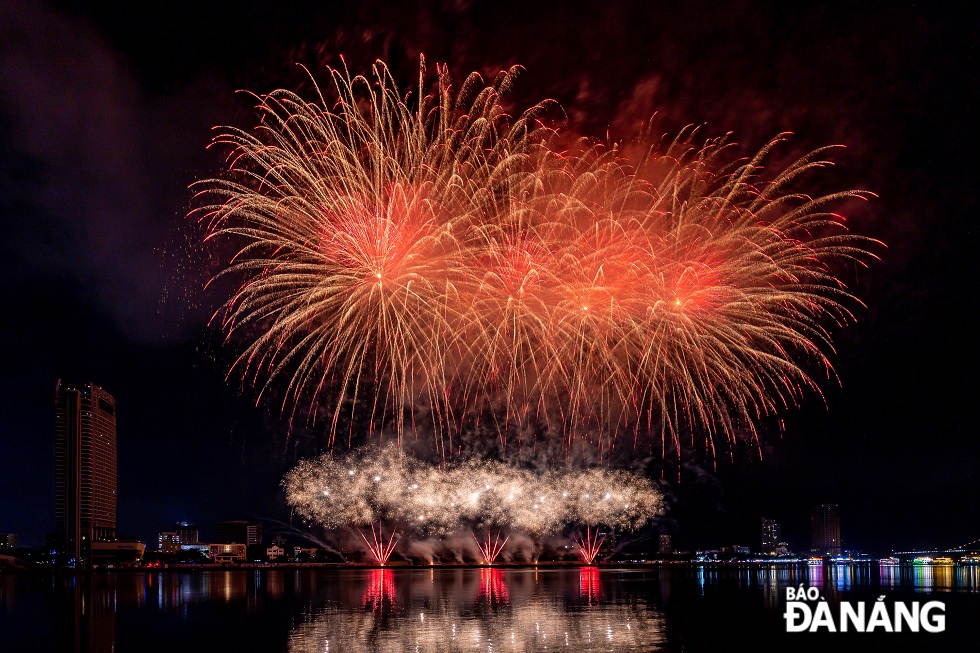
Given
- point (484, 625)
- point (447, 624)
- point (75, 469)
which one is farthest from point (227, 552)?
point (484, 625)

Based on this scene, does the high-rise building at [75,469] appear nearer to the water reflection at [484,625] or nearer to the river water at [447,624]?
the river water at [447,624]

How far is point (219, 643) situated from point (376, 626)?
21.0ft

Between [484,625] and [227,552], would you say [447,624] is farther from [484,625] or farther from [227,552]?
[227,552]

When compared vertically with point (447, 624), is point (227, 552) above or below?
below

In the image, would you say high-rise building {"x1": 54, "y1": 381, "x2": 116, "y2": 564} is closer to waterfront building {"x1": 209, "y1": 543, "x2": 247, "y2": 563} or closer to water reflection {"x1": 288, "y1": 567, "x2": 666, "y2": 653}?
waterfront building {"x1": 209, "y1": 543, "x2": 247, "y2": 563}

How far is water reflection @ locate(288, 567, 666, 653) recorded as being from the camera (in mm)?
28984

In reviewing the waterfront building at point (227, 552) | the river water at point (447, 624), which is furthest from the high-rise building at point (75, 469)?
the river water at point (447, 624)

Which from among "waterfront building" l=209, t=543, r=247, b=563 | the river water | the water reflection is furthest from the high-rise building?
the water reflection

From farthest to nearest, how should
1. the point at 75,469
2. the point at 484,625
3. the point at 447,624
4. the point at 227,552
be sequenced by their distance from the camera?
the point at 227,552 → the point at 75,469 → the point at 447,624 → the point at 484,625

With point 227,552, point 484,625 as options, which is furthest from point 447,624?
point 227,552

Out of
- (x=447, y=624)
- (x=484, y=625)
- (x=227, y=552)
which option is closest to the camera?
(x=484, y=625)

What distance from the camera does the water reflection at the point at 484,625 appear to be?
2898 cm

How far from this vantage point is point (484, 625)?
115 feet

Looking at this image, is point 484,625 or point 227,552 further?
point 227,552
